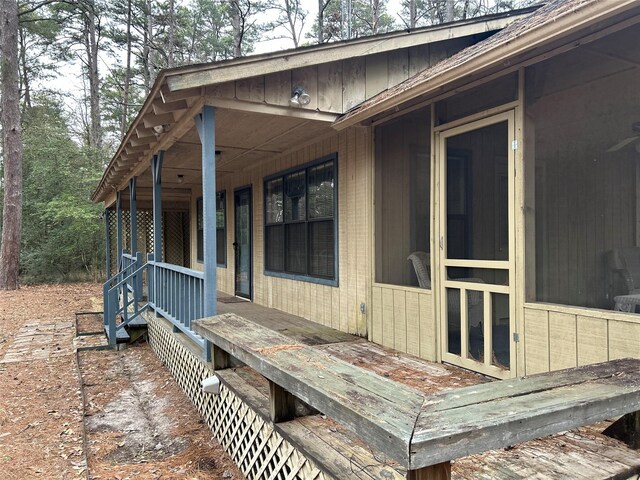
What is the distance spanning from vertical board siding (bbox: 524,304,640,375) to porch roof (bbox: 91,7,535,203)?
2788 mm

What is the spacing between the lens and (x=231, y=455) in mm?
3207

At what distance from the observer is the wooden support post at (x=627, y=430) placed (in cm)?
212

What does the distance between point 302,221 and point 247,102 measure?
86.0 inches

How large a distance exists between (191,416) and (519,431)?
3375mm

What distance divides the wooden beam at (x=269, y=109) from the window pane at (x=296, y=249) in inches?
Answer: 68.7

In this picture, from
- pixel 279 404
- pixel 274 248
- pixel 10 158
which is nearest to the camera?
pixel 279 404

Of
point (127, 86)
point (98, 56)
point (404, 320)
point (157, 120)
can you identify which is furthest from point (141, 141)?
point (98, 56)

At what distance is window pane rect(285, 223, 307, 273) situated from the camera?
19.5 feet

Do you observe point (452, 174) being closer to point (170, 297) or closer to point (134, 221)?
point (170, 297)

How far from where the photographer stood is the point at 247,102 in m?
4.06

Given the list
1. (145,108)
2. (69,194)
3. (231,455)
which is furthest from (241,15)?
(231,455)

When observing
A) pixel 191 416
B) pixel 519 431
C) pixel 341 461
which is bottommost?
pixel 191 416

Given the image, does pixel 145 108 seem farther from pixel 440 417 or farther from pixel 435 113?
pixel 440 417

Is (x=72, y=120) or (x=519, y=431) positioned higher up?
(x=72, y=120)
